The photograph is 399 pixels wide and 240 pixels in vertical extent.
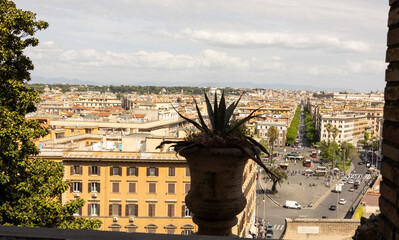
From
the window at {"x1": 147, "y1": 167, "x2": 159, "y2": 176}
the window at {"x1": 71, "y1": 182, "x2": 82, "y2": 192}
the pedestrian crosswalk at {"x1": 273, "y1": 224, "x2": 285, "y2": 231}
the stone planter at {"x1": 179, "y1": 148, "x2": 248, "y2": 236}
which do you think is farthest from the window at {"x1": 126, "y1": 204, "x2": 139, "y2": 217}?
the stone planter at {"x1": 179, "y1": 148, "x2": 248, "y2": 236}

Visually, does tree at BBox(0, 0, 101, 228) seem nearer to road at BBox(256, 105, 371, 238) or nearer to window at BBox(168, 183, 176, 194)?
window at BBox(168, 183, 176, 194)

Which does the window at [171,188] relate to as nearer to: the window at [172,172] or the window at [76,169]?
the window at [172,172]

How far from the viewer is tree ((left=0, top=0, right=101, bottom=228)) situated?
784cm

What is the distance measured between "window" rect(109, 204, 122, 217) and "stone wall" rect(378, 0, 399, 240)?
20.9m

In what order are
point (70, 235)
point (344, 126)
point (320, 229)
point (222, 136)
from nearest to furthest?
point (70, 235) → point (222, 136) → point (320, 229) → point (344, 126)

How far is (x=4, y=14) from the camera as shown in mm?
8102

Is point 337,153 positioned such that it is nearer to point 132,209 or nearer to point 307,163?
point 307,163

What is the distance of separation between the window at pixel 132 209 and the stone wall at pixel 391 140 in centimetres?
2067

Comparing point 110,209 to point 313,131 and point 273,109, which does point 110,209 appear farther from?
point 273,109

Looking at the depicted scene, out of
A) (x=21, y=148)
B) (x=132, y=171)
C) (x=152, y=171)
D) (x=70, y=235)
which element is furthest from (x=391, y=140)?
(x=132, y=171)

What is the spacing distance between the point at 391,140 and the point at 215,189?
2.19 metres

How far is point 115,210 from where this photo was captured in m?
22.7

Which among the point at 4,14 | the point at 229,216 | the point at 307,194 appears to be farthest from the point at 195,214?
the point at 307,194

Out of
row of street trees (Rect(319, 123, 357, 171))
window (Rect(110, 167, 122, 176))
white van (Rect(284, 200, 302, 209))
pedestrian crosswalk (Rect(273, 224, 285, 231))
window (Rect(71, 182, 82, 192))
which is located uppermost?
window (Rect(110, 167, 122, 176))
